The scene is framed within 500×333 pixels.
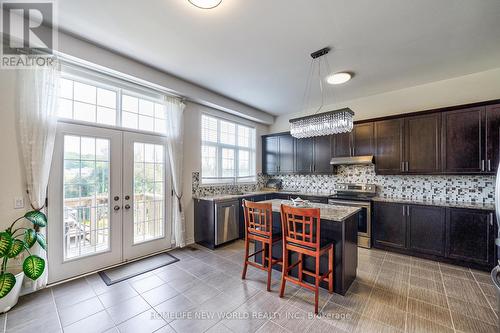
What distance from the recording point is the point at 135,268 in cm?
300

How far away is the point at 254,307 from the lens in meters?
2.13

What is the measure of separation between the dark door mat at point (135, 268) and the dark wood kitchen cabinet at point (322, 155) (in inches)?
137

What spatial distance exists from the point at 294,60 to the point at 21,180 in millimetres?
3696

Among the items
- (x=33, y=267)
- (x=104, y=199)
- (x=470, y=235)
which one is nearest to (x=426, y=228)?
(x=470, y=235)

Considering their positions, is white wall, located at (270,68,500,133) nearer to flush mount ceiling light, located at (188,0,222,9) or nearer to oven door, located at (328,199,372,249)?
oven door, located at (328,199,372,249)

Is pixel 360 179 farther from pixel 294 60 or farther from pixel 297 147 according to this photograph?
pixel 294 60

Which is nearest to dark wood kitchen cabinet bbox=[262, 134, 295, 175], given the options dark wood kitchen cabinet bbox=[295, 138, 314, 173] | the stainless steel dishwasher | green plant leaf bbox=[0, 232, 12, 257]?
dark wood kitchen cabinet bbox=[295, 138, 314, 173]

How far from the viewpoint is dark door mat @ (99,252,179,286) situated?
2697mm

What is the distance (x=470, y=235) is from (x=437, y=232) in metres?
0.35

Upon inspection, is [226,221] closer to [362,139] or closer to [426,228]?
[362,139]

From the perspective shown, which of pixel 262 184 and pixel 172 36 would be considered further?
pixel 262 184

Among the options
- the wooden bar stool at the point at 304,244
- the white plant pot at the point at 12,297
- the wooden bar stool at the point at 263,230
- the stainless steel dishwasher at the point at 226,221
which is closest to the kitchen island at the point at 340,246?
the wooden bar stool at the point at 304,244

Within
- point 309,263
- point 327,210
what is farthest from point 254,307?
point 327,210

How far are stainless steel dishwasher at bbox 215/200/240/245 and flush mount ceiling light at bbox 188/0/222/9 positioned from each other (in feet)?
9.34
